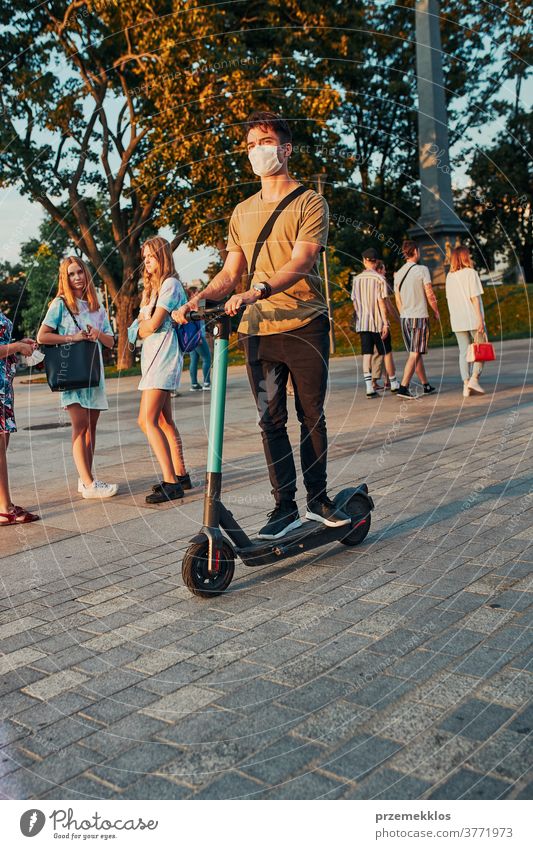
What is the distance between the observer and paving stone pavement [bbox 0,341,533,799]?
2605mm

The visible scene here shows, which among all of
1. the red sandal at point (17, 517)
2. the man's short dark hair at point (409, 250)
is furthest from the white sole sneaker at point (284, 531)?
the man's short dark hair at point (409, 250)

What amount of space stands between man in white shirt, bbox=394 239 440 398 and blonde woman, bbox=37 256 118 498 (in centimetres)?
564

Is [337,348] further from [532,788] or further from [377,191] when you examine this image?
[532,788]

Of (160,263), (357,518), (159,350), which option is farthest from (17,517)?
(357,518)

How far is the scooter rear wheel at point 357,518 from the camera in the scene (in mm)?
4918

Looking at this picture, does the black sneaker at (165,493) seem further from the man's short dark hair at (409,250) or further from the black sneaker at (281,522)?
the man's short dark hair at (409,250)

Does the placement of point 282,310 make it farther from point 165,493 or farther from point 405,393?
point 405,393

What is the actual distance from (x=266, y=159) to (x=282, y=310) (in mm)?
780

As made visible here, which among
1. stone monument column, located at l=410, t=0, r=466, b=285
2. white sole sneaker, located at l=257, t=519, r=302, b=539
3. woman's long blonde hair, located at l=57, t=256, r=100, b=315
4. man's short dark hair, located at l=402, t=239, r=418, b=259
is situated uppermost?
stone monument column, located at l=410, t=0, r=466, b=285

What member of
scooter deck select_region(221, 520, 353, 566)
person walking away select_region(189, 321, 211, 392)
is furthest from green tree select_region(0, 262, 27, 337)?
person walking away select_region(189, 321, 211, 392)

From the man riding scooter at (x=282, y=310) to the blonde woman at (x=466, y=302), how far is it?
275 inches

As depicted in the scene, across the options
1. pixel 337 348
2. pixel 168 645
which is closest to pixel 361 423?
pixel 168 645

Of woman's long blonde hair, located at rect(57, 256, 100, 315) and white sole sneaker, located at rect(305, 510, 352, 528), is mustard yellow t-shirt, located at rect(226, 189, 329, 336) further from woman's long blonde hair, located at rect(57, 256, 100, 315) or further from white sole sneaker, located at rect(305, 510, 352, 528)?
woman's long blonde hair, located at rect(57, 256, 100, 315)
